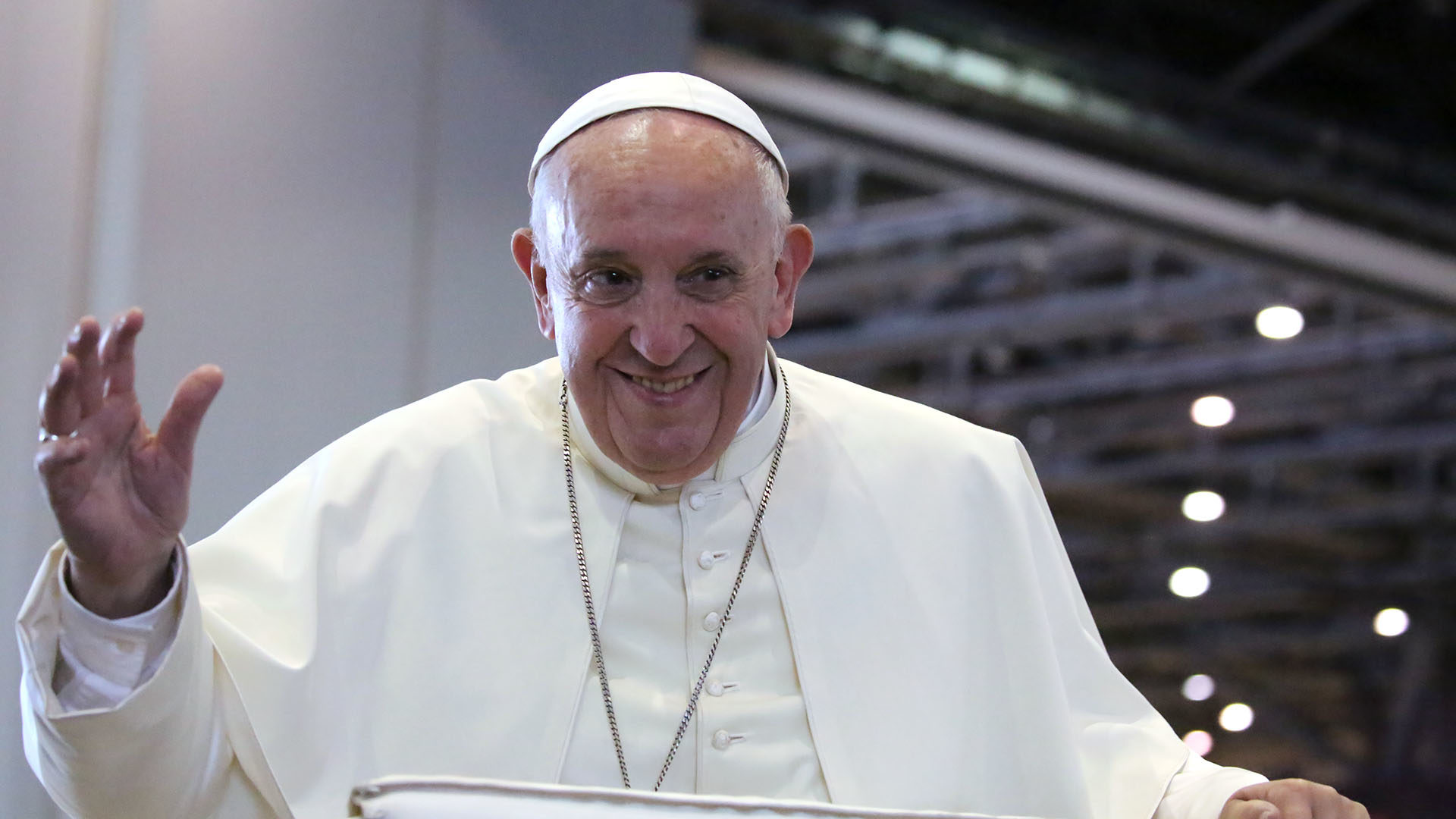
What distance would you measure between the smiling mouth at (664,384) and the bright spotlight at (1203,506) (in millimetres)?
10688

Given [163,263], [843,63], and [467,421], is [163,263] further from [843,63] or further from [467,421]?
[843,63]

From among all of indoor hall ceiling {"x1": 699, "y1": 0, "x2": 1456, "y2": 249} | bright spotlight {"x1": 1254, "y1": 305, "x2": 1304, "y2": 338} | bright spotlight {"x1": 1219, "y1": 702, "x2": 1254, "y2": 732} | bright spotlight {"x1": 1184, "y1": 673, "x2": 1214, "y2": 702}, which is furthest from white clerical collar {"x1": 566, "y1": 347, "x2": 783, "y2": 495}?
bright spotlight {"x1": 1219, "y1": 702, "x2": 1254, "y2": 732}

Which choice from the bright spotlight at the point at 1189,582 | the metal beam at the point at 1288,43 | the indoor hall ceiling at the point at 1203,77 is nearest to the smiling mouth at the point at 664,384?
the indoor hall ceiling at the point at 1203,77

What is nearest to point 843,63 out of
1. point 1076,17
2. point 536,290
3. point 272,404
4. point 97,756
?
point 1076,17

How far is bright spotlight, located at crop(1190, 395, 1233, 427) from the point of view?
404 inches

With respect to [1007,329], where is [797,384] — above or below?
below

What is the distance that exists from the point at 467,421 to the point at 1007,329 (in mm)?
6951

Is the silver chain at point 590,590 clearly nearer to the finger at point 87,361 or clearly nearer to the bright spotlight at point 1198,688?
the finger at point 87,361

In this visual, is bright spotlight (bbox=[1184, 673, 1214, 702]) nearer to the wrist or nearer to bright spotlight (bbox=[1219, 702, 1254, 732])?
bright spotlight (bbox=[1219, 702, 1254, 732])

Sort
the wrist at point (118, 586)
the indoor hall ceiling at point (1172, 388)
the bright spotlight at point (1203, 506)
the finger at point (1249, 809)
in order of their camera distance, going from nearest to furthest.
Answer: the wrist at point (118, 586) < the finger at point (1249, 809) < the indoor hall ceiling at point (1172, 388) < the bright spotlight at point (1203, 506)

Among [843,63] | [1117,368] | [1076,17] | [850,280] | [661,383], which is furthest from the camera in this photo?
[1117,368]

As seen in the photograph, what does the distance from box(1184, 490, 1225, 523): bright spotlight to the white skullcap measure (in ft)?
34.5

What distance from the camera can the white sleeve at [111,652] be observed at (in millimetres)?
1907

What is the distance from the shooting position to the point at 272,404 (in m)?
3.95
